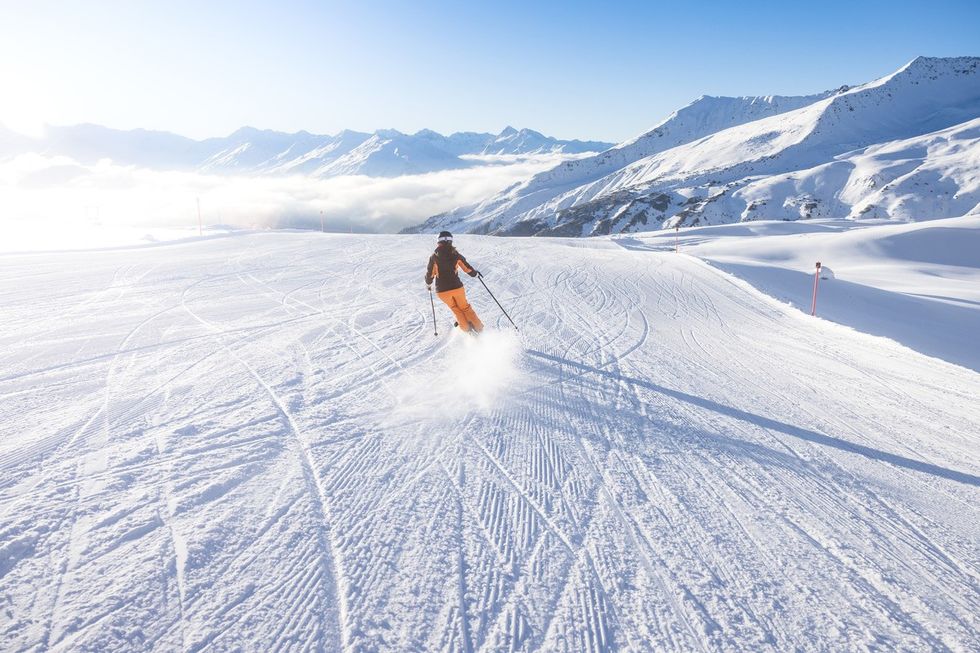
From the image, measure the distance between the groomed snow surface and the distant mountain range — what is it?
108259 mm

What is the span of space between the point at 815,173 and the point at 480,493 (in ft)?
477

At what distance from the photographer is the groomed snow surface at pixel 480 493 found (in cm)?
284

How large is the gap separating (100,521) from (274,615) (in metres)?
1.73

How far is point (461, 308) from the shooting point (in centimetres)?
864

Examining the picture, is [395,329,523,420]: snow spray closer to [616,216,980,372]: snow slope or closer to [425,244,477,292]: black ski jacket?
[425,244,477,292]: black ski jacket

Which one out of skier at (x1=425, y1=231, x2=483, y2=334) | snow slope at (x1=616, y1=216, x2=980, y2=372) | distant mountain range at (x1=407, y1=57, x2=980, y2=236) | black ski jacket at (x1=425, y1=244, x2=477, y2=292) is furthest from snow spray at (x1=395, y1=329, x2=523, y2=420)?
distant mountain range at (x1=407, y1=57, x2=980, y2=236)

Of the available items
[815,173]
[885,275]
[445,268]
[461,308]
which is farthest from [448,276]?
[815,173]

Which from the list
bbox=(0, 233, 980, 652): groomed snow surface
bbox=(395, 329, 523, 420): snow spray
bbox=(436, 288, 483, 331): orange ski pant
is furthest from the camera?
bbox=(436, 288, 483, 331): orange ski pant

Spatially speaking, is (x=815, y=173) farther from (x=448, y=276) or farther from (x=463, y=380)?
(x=463, y=380)

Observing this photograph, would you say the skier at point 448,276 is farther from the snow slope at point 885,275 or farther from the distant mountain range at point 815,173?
the distant mountain range at point 815,173

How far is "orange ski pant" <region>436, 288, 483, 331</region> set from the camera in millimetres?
8539

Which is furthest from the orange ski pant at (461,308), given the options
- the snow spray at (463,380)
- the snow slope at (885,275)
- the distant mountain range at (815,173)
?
the distant mountain range at (815,173)

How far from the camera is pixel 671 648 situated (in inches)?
105

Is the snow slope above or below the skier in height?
below
